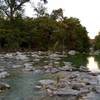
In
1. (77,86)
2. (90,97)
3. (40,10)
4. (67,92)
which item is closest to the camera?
(90,97)

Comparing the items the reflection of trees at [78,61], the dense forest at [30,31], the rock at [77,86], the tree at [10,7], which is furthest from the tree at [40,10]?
the rock at [77,86]

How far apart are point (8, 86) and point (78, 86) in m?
1.85

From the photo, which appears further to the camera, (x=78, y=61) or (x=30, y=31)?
(x=30, y=31)

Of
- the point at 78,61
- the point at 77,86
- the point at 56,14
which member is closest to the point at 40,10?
the point at 56,14

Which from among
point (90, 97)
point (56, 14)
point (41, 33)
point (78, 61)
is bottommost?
point (90, 97)

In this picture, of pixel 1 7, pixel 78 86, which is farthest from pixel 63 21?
pixel 78 86

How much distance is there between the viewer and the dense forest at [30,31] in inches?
1341

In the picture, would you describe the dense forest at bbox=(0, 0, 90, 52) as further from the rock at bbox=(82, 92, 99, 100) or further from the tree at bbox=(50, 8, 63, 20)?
the rock at bbox=(82, 92, 99, 100)

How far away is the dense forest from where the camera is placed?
34062 mm

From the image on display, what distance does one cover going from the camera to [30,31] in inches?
1460

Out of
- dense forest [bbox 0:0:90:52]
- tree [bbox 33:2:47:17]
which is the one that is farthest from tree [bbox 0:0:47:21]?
tree [bbox 33:2:47:17]

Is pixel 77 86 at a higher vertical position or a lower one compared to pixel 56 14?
lower

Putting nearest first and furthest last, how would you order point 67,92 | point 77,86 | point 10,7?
point 67,92, point 77,86, point 10,7

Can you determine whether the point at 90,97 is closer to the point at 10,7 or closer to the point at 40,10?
the point at 10,7
